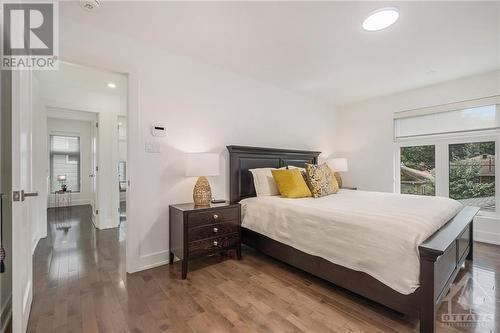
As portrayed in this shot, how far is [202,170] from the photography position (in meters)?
2.51

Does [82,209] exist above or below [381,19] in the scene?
below

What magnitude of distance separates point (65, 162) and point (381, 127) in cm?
817

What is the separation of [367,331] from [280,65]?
9.43 ft

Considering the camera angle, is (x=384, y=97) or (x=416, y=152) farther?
(x=384, y=97)

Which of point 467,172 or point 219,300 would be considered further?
A: point 467,172

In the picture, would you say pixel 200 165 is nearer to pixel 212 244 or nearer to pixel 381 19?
pixel 212 244

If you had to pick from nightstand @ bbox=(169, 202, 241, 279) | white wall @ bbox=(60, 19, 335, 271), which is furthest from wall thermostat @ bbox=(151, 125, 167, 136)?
nightstand @ bbox=(169, 202, 241, 279)

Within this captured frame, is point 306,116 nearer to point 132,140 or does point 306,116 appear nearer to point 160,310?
point 132,140

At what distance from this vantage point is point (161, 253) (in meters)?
2.62

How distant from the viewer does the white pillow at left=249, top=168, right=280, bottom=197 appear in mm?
3045

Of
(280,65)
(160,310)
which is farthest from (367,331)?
(280,65)

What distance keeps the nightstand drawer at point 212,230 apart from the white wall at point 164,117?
493mm

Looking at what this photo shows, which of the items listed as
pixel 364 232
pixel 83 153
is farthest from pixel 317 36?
pixel 83 153

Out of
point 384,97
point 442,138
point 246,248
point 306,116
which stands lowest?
point 246,248
